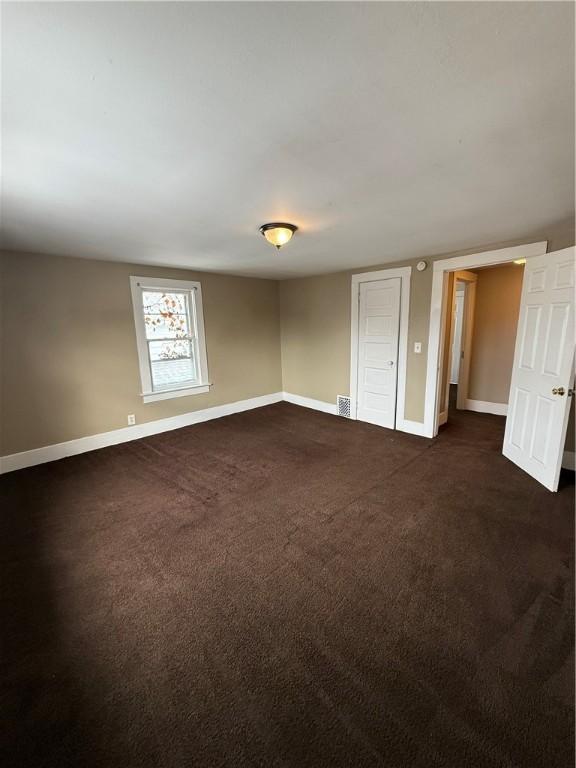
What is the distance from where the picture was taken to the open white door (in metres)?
2.51

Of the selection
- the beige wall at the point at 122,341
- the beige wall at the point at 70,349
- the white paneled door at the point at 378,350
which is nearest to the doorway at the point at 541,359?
the beige wall at the point at 122,341

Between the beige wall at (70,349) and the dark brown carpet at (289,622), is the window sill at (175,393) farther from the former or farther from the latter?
the dark brown carpet at (289,622)

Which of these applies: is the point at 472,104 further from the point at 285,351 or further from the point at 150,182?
the point at 285,351

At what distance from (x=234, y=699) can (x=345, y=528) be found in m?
1.23

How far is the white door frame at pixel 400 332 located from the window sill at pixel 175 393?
2300mm

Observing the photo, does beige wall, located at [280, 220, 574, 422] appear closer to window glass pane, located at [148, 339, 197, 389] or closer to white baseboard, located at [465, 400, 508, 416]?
white baseboard, located at [465, 400, 508, 416]

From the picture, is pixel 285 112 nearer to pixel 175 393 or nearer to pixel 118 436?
pixel 175 393

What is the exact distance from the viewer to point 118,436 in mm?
4031

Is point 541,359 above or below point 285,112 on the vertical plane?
below

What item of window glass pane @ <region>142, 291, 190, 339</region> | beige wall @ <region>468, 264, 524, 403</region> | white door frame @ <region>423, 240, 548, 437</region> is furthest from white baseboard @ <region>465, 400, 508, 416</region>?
window glass pane @ <region>142, 291, 190, 339</region>

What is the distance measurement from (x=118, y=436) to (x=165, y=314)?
177cm

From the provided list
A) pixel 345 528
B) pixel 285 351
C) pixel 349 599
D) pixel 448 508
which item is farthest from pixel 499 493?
pixel 285 351

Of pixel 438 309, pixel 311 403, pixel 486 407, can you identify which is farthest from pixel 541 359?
pixel 311 403

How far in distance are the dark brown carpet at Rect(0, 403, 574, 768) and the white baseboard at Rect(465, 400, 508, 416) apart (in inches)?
83.0
